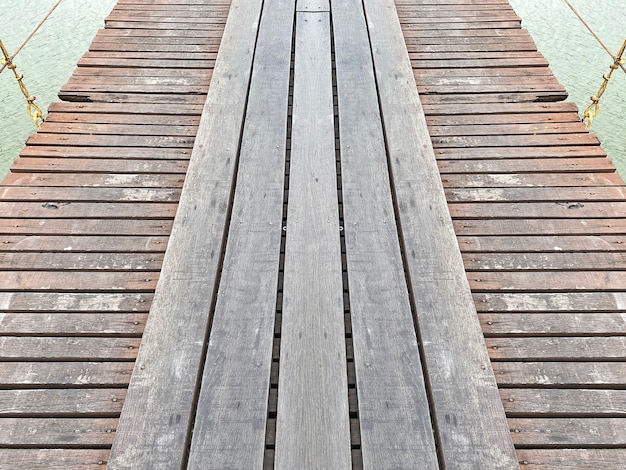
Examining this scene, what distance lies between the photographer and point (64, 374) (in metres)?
1.73

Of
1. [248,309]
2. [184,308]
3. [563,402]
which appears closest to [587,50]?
[563,402]

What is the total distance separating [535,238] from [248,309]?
3.91ft

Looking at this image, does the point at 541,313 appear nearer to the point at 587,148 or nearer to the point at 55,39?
the point at 587,148

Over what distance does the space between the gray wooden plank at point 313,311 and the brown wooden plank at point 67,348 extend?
1.76 ft

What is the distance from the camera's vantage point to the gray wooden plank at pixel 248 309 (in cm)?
151

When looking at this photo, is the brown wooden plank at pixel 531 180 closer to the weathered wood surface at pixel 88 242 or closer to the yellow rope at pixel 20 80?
the weathered wood surface at pixel 88 242

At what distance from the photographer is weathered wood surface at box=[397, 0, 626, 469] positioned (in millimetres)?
1657

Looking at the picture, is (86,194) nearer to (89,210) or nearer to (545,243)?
(89,210)

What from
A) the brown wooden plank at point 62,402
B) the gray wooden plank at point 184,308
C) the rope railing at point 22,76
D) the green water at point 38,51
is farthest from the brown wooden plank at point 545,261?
A: the green water at point 38,51

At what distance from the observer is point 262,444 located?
4.91ft

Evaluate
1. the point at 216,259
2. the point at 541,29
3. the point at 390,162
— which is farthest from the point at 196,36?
the point at 541,29

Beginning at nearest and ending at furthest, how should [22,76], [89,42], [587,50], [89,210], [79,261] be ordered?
[79,261], [89,210], [22,76], [587,50], [89,42]

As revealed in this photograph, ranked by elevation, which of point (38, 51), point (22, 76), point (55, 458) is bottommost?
point (38, 51)

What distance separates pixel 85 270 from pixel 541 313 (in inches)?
65.7
